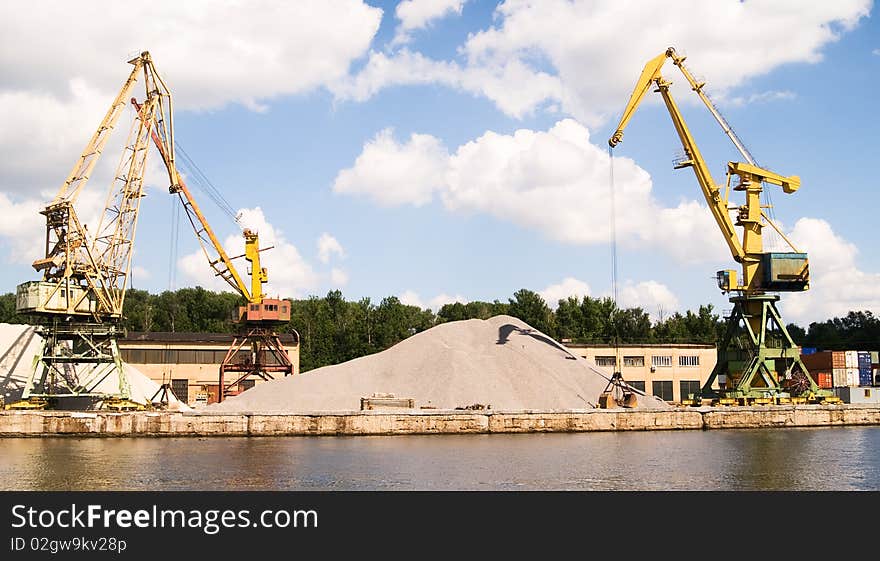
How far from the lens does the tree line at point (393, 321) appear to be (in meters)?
82.8

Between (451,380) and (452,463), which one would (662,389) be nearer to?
(451,380)

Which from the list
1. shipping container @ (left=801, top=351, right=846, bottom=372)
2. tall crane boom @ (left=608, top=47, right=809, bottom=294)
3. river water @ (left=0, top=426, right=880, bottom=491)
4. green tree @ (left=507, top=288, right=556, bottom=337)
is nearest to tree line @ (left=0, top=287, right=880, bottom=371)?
green tree @ (left=507, top=288, right=556, bottom=337)

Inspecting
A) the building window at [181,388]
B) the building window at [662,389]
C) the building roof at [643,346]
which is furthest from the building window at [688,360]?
the building window at [181,388]

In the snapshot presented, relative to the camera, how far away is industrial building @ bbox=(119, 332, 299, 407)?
196 ft

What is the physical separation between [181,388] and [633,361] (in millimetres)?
34226

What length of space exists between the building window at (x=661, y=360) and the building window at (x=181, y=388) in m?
35.4

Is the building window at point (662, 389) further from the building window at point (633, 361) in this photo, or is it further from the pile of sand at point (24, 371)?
the pile of sand at point (24, 371)

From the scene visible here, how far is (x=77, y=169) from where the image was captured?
166ft

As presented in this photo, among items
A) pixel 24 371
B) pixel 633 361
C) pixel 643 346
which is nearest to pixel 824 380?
pixel 643 346

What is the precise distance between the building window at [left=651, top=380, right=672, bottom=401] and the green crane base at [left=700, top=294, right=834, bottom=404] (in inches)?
417

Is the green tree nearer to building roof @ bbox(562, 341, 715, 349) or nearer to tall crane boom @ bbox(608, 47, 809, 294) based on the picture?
building roof @ bbox(562, 341, 715, 349)
